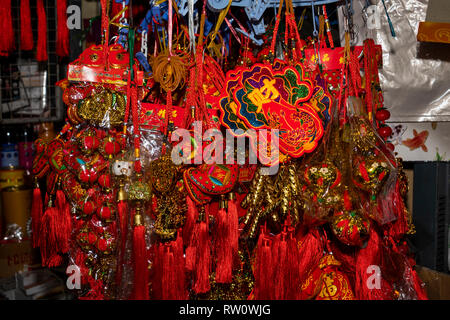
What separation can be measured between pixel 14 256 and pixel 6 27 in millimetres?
877

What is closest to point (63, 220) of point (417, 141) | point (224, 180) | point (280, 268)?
point (224, 180)

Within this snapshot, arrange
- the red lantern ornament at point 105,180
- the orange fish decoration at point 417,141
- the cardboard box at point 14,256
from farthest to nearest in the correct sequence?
the cardboard box at point 14,256 < the orange fish decoration at point 417,141 < the red lantern ornament at point 105,180

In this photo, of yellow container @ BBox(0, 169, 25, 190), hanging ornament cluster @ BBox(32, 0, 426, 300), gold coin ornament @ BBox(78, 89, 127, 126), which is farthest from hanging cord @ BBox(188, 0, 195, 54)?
yellow container @ BBox(0, 169, 25, 190)

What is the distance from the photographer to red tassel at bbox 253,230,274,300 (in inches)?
37.7

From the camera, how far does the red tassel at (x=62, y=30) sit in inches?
49.1

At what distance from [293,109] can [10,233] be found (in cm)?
132

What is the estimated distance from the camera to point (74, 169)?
0.99 meters

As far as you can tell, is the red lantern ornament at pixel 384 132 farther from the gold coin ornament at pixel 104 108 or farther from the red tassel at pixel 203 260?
the gold coin ornament at pixel 104 108

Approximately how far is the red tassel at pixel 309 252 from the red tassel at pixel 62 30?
0.95 meters

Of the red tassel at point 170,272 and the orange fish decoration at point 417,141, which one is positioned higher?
the orange fish decoration at point 417,141

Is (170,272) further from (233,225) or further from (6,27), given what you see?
(6,27)

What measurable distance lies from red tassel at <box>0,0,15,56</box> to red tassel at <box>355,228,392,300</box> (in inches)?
46.7

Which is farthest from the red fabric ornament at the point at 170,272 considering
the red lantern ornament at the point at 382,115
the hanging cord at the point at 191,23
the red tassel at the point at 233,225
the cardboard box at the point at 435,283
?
the cardboard box at the point at 435,283
